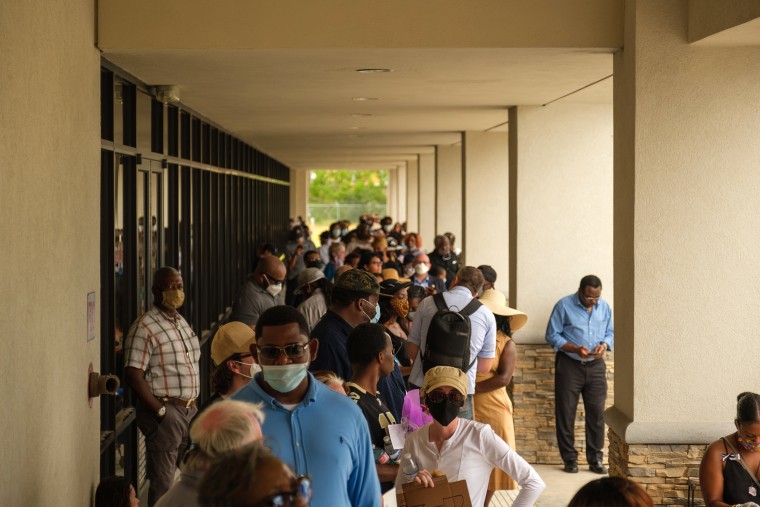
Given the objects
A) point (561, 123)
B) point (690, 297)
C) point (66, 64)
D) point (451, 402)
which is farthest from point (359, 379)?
point (561, 123)

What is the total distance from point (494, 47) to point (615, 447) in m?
3.04

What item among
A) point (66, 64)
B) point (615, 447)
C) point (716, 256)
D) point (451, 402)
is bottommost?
point (615, 447)

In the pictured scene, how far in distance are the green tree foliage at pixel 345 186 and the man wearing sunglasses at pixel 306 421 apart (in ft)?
294

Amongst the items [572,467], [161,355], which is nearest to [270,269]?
[161,355]

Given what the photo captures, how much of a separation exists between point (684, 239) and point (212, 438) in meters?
5.00

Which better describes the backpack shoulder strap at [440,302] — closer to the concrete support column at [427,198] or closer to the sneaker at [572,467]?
the sneaker at [572,467]

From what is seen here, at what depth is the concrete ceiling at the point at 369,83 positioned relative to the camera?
25.6ft

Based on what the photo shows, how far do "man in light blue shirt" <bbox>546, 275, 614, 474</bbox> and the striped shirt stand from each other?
4.82 metres

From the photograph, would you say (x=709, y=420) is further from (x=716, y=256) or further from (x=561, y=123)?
(x=561, y=123)

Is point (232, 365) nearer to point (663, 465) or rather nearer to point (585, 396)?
point (663, 465)

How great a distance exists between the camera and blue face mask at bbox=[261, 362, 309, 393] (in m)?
4.07

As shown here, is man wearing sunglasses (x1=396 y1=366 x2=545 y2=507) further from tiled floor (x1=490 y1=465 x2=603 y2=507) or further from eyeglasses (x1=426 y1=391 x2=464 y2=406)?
tiled floor (x1=490 y1=465 x2=603 y2=507)

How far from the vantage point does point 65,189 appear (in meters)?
6.24

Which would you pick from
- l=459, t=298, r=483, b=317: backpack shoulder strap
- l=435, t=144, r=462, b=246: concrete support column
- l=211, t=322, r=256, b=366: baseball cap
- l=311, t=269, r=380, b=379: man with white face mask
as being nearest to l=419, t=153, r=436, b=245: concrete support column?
l=435, t=144, r=462, b=246: concrete support column
